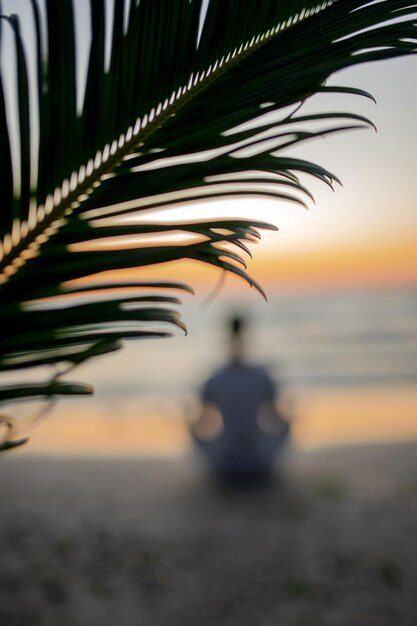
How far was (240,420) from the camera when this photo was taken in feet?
15.0

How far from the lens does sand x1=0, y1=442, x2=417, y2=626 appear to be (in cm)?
304

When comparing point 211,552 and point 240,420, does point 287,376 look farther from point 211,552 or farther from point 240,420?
point 211,552

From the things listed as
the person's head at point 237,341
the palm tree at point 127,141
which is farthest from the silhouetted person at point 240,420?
the palm tree at point 127,141

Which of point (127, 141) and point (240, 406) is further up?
point (127, 141)

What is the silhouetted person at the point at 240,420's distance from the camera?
4.57 meters

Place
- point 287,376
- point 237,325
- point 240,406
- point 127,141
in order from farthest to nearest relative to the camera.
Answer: point 287,376 → point 237,325 → point 240,406 → point 127,141

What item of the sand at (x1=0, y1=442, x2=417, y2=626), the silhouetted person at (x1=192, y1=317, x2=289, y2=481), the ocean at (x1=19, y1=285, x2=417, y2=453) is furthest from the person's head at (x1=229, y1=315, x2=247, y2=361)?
the sand at (x1=0, y1=442, x2=417, y2=626)

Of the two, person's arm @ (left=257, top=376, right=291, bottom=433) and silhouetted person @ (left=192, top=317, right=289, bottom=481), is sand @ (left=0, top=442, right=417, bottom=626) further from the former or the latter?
person's arm @ (left=257, top=376, right=291, bottom=433)

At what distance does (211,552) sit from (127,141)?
345 centimetres

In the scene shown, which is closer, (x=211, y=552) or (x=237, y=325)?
(x=211, y=552)

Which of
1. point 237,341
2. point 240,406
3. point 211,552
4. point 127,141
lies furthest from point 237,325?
point 127,141

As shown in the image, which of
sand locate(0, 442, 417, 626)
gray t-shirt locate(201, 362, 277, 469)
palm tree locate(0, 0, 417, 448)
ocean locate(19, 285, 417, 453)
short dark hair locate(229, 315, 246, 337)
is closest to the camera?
palm tree locate(0, 0, 417, 448)

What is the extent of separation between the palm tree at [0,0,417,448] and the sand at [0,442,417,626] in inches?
104

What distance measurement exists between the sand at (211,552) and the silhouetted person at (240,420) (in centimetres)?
27
